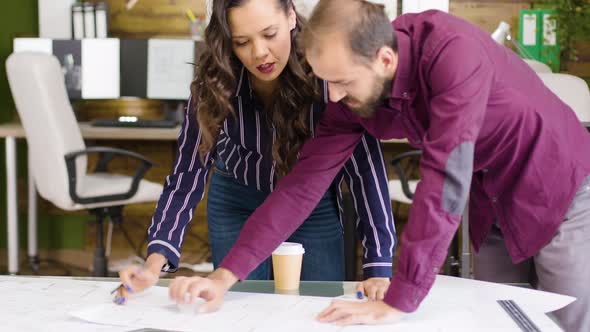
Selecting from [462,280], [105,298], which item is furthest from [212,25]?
[462,280]

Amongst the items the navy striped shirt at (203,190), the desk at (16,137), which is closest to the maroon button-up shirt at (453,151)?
the navy striped shirt at (203,190)

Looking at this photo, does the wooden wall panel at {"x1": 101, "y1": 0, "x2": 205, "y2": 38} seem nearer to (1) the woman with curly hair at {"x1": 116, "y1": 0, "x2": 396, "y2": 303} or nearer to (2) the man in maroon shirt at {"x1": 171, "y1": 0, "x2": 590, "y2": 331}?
(1) the woman with curly hair at {"x1": 116, "y1": 0, "x2": 396, "y2": 303}

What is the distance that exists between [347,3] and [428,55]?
15 cm

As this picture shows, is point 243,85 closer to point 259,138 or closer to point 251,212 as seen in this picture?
point 259,138

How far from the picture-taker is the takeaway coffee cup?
140cm

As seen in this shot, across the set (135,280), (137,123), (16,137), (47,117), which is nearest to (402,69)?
(135,280)

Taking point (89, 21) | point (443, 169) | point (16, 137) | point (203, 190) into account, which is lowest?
point (16, 137)

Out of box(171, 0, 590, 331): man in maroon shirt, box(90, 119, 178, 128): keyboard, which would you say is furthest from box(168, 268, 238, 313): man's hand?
box(90, 119, 178, 128): keyboard

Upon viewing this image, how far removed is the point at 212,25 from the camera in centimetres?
151

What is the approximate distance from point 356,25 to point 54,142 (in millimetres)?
2312

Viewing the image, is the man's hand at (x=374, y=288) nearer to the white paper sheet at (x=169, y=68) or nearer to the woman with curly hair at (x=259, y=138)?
the woman with curly hair at (x=259, y=138)

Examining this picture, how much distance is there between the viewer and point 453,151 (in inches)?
45.0

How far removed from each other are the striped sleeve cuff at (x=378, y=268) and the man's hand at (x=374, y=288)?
63mm

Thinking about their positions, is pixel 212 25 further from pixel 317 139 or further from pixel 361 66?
pixel 361 66
